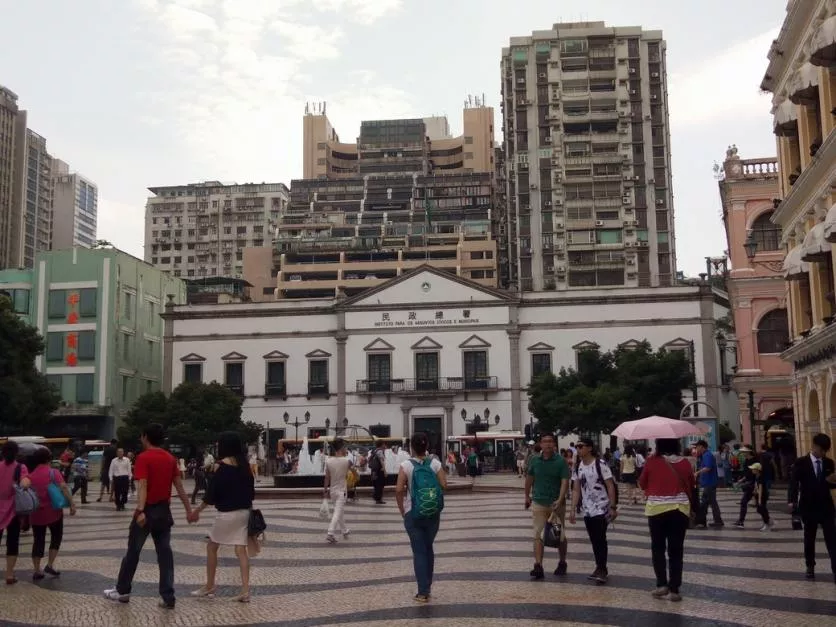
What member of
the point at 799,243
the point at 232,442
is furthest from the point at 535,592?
the point at 799,243

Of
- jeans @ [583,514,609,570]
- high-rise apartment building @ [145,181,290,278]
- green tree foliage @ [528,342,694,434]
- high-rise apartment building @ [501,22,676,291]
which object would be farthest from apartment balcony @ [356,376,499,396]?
high-rise apartment building @ [145,181,290,278]

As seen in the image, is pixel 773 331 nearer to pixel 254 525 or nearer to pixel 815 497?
pixel 815 497

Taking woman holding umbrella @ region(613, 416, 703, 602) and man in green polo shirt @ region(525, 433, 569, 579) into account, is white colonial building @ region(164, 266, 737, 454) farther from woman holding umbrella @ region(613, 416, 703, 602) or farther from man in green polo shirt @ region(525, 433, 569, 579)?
woman holding umbrella @ region(613, 416, 703, 602)

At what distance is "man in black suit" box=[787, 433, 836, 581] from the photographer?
33.6 feet

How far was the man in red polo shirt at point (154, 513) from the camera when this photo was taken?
8.74 metres

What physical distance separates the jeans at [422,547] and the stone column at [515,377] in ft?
144

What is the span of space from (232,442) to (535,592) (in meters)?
3.25

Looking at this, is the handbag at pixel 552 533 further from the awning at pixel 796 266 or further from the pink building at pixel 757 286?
the pink building at pixel 757 286

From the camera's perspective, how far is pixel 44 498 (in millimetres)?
10438

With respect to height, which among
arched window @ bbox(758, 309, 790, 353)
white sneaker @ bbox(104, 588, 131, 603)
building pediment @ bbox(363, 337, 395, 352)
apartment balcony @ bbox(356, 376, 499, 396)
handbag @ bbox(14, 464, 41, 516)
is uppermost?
building pediment @ bbox(363, 337, 395, 352)

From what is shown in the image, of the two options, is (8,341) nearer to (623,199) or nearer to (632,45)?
(623,199)

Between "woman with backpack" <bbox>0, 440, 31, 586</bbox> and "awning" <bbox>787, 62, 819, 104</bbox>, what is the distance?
16965 millimetres

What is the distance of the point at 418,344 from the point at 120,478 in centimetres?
3228

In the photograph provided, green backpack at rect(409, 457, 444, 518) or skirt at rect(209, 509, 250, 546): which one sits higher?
green backpack at rect(409, 457, 444, 518)
